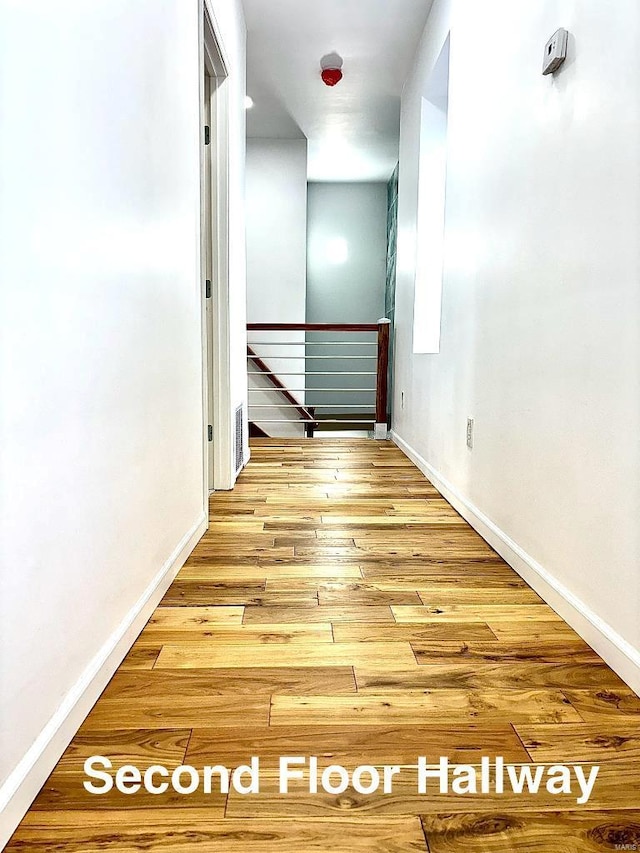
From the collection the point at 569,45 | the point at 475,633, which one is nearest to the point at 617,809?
the point at 475,633

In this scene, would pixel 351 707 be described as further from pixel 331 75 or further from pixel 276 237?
pixel 276 237

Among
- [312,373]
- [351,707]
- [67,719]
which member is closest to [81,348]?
[67,719]

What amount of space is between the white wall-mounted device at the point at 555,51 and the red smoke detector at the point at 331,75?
9.58 ft

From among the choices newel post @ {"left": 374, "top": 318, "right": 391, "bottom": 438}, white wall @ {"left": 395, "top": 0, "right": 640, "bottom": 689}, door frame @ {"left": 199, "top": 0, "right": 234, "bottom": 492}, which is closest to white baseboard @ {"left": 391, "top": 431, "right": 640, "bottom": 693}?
white wall @ {"left": 395, "top": 0, "right": 640, "bottom": 689}

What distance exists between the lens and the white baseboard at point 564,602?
1.31 m

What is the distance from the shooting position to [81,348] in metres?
1.14

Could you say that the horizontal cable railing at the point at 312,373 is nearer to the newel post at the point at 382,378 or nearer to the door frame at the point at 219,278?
the newel post at the point at 382,378

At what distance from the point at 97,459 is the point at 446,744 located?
81 cm

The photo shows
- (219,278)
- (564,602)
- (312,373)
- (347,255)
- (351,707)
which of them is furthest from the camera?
(347,255)

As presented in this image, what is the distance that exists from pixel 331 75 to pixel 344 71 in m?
0.18

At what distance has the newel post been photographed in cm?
519

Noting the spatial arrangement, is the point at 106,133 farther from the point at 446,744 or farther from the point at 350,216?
the point at 350,216

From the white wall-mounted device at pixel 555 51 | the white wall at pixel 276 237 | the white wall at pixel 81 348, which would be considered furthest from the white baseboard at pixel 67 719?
the white wall at pixel 276 237

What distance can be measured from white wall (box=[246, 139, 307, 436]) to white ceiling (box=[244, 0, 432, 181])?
21 centimetres
